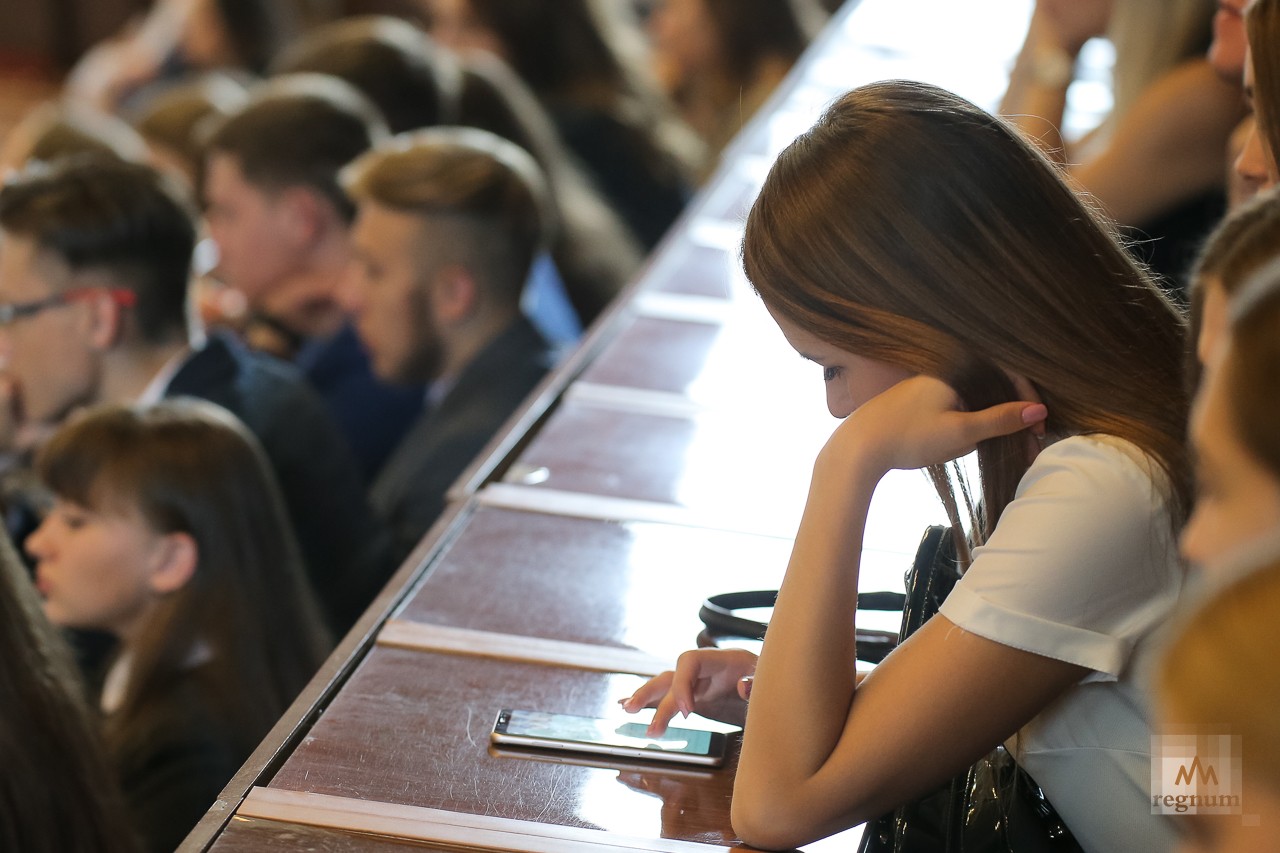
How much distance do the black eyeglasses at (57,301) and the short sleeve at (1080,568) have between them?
7.39 feet

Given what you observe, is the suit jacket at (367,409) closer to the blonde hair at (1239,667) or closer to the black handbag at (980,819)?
the black handbag at (980,819)

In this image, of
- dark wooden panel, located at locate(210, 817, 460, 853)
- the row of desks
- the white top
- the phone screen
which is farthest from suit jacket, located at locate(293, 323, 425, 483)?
the white top

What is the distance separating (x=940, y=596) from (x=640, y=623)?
33 centimetres

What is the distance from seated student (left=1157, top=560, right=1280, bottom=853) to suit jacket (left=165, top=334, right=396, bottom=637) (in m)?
2.07

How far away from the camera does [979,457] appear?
4.06ft

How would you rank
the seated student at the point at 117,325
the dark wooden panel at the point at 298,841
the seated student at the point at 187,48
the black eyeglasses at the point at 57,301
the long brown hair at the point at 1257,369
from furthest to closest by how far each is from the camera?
1. the seated student at the point at 187,48
2. the black eyeglasses at the point at 57,301
3. the seated student at the point at 117,325
4. the dark wooden panel at the point at 298,841
5. the long brown hair at the point at 1257,369

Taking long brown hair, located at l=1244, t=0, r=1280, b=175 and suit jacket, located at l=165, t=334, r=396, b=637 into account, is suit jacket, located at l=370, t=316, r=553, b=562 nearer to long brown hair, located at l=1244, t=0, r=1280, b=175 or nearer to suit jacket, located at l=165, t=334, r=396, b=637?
suit jacket, located at l=165, t=334, r=396, b=637

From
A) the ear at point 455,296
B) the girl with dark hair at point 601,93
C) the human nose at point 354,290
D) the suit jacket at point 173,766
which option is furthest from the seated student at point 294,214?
the suit jacket at point 173,766

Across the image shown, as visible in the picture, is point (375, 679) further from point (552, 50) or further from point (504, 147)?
point (552, 50)


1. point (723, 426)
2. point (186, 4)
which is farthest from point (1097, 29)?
point (186, 4)

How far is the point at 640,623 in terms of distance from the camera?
1492 mm

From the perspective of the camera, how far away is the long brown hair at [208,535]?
192 cm

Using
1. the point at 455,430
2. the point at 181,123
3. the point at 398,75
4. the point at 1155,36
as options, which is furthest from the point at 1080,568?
the point at 181,123

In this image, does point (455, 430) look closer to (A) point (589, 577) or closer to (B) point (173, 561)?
(B) point (173, 561)
